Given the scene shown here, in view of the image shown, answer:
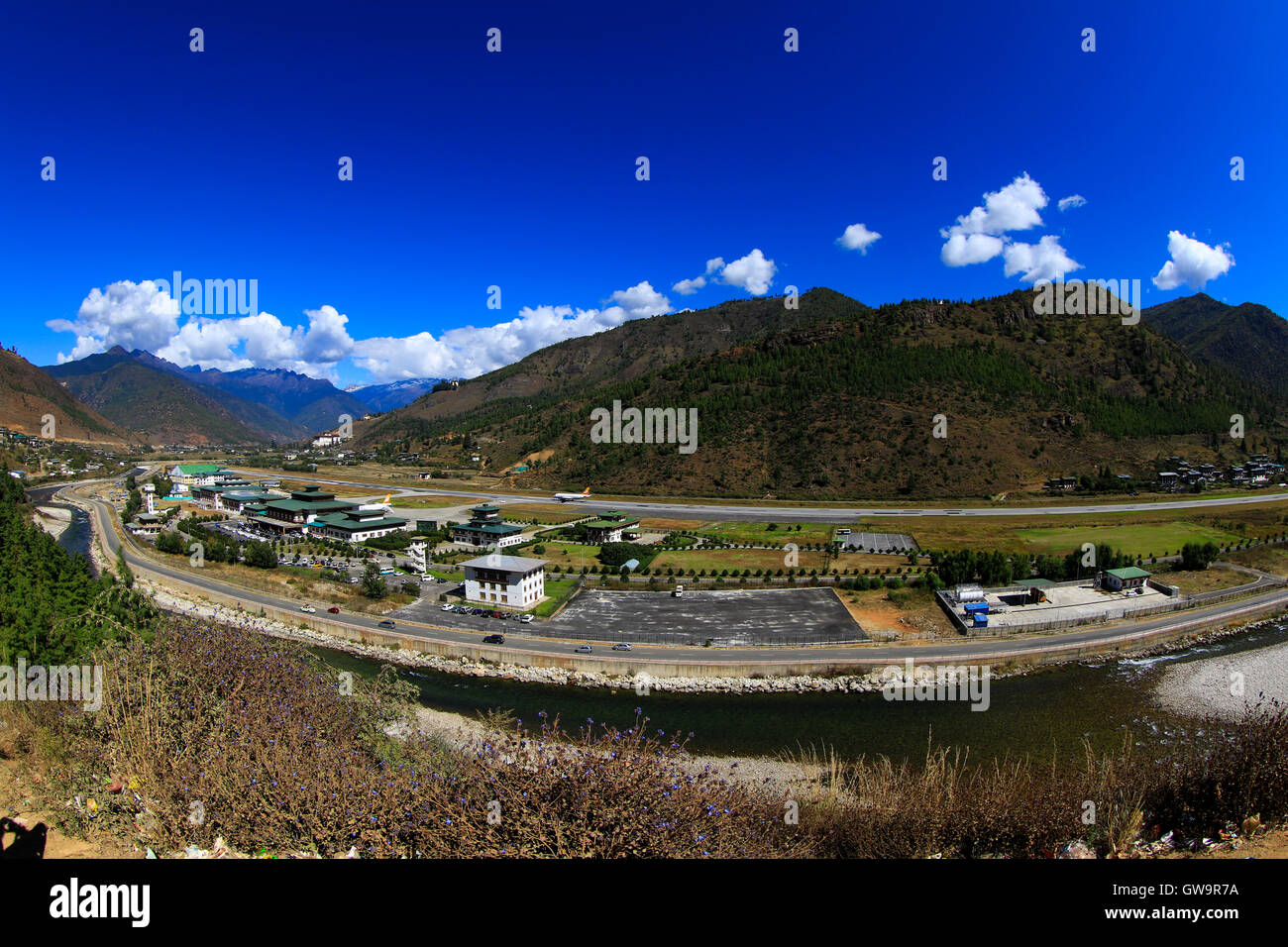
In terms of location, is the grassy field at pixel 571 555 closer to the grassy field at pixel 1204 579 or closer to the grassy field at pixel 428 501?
the grassy field at pixel 428 501

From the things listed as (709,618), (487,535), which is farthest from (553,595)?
(487,535)

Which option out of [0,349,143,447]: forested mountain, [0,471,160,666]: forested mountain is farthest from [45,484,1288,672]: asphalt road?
[0,349,143,447]: forested mountain

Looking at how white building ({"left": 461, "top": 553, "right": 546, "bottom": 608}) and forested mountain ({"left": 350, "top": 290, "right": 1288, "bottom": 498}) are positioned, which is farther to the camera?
forested mountain ({"left": 350, "top": 290, "right": 1288, "bottom": 498})

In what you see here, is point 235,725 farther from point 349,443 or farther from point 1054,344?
point 349,443

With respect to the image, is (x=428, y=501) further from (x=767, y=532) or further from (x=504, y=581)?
(x=504, y=581)

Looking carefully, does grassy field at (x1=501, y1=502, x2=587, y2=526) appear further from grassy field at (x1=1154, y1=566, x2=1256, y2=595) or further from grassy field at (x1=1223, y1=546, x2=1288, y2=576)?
grassy field at (x1=1223, y1=546, x2=1288, y2=576)

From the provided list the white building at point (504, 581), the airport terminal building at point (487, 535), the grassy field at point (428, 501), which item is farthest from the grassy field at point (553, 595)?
the grassy field at point (428, 501)
